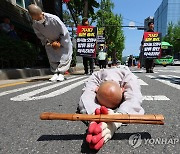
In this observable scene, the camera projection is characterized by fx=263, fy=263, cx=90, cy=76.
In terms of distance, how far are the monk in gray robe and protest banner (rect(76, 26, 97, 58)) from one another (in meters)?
4.38

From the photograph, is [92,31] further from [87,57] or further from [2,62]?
[2,62]

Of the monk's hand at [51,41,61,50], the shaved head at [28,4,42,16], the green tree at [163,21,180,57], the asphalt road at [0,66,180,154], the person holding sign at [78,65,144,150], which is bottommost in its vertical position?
the asphalt road at [0,66,180,154]

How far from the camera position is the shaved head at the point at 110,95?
2305 millimetres

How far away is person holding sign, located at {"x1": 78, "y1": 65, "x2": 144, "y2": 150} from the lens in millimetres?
1821

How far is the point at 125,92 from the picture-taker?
94.4 inches

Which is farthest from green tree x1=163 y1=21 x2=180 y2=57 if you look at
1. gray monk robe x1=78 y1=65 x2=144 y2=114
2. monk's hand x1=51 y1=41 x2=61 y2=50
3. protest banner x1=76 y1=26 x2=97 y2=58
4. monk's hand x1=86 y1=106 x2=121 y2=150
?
monk's hand x1=86 y1=106 x2=121 y2=150

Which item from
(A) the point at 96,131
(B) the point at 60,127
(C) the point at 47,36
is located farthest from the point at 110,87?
(C) the point at 47,36

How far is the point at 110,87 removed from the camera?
2.33m

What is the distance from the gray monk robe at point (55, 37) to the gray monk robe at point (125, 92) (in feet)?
11.9

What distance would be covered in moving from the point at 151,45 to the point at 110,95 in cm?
992

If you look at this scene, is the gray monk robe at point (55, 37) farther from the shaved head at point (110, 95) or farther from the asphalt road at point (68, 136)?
the shaved head at point (110, 95)

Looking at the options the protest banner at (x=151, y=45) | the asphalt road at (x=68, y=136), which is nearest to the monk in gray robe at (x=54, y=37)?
the asphalt road at (x=68, y=136)

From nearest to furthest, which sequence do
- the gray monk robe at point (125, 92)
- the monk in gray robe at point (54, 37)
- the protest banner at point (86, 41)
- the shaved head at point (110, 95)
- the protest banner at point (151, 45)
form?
1. the gray monk robe at point (125, 92)
2. the shaved head at point (110, 95)
3. the monk in gray robe at point (54, 37)
4. the protest banner at point (86, 41)
5. the protest banner at point (151, 45)

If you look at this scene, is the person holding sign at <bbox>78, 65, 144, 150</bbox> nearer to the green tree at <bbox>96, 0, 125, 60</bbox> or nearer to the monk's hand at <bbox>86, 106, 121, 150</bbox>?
the monk's hand at <bbox>86, 106, 121, 150</bbox>
